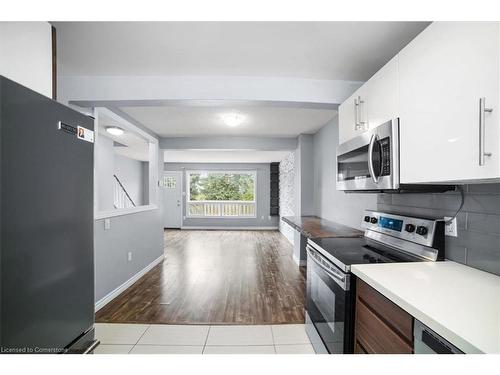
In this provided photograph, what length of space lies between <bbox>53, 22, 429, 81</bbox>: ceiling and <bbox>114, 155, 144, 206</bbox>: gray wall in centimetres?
548

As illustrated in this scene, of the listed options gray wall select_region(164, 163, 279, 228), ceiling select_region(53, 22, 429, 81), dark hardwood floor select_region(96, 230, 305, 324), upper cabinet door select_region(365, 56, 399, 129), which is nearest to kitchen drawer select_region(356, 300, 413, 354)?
upper cabinet door select_region(365, 56, 399, 129)

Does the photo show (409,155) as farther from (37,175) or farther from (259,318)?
(259,318)

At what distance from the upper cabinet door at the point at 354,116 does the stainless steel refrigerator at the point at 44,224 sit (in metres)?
1.66

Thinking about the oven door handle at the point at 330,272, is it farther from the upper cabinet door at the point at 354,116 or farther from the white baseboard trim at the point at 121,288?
the white baseboard trim at the point at 121,288

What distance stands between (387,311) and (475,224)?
70cm

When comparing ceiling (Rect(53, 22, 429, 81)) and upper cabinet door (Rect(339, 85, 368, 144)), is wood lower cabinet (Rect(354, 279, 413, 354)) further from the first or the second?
ceiling (Rect(53, 22, 429, 81))

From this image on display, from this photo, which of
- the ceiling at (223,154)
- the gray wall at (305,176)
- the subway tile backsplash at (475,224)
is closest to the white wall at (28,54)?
the subway tile backsplash at (475,224)

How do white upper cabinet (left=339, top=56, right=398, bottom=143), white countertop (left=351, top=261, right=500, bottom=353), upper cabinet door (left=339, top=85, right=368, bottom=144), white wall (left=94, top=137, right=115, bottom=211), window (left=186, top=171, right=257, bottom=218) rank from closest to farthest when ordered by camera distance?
white countertop (left=351, top=261, right=500, bottom=353) → white upper cabinet (left=339, top=56, right=398, bottom=143) → upper cabinet door (left=339, top=85, right=368, bottom=144) → white wall (left=94, top=137, right=115, bottom=211) → window (left=186, top=171, right=257, bottom=218)

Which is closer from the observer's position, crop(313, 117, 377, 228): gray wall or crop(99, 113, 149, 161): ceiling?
crop(313, 117, 377, 228): gray wall

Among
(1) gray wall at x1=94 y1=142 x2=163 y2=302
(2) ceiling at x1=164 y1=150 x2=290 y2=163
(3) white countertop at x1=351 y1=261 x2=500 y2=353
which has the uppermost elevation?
(2) ceiling at x1=164 y1=150 x2=290 y2=163

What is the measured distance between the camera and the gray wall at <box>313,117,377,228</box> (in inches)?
107

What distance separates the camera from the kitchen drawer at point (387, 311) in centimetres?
93
